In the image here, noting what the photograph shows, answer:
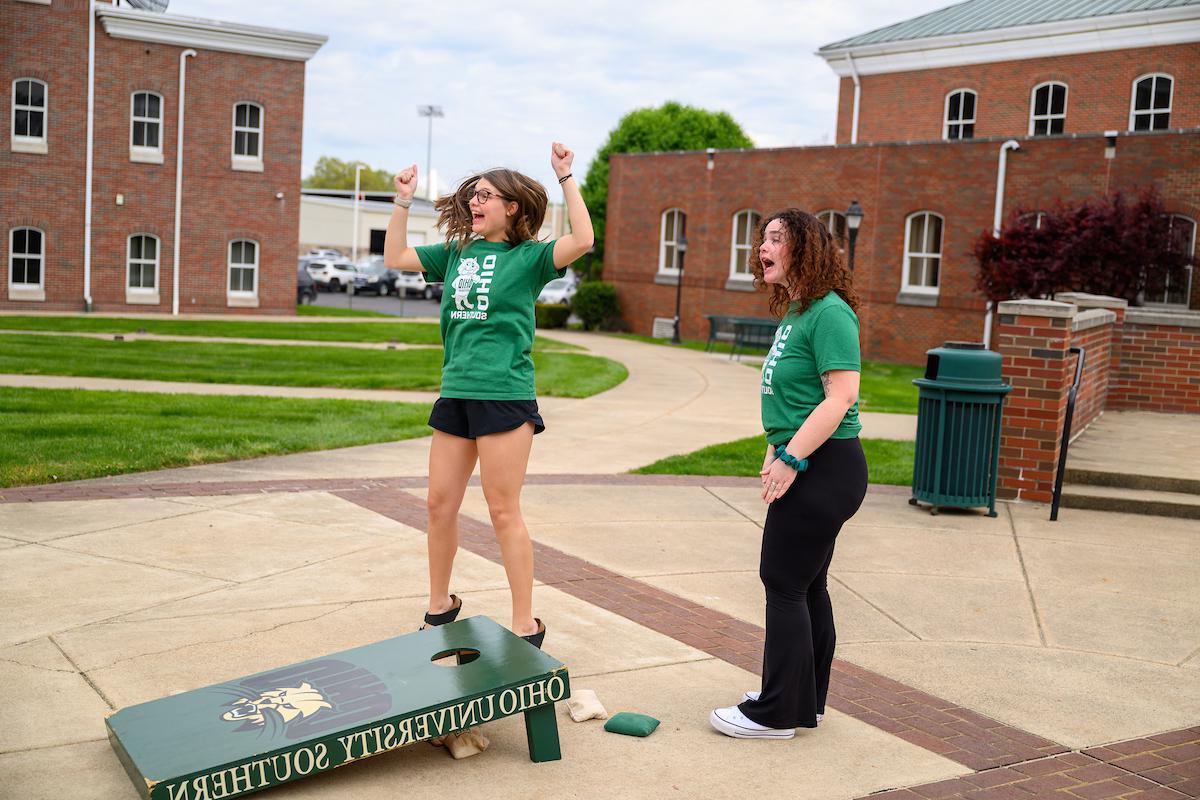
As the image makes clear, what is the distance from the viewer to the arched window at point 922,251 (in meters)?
29.4

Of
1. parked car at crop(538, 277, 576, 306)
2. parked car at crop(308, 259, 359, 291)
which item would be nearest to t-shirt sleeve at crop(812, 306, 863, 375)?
parked car at crop(538, 277, 576, 306)

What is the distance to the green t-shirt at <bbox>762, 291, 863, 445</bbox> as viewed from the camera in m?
4.01

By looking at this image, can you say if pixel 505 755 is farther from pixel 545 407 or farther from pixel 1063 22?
pixel 1063 22

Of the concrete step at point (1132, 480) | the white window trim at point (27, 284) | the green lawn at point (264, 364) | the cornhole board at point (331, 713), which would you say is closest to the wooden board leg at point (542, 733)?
the cornhole board at point (331, 713)

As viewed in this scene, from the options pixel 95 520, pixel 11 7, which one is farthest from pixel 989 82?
pixel 95 520

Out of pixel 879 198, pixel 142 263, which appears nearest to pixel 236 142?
pixel 142 263

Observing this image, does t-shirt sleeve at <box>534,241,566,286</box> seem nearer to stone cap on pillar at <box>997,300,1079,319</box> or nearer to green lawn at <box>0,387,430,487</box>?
green lawn at <box>0,387,430,487</box>

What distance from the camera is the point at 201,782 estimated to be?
334cm

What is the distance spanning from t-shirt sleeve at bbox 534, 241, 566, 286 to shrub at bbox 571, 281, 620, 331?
31653 mm

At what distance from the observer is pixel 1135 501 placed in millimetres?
8984

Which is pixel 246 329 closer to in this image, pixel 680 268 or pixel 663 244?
pixel 680 268

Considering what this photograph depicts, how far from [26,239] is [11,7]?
5.81 metres

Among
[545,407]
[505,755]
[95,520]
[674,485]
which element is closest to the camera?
[505,755]

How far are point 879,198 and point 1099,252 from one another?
725 centimetres
